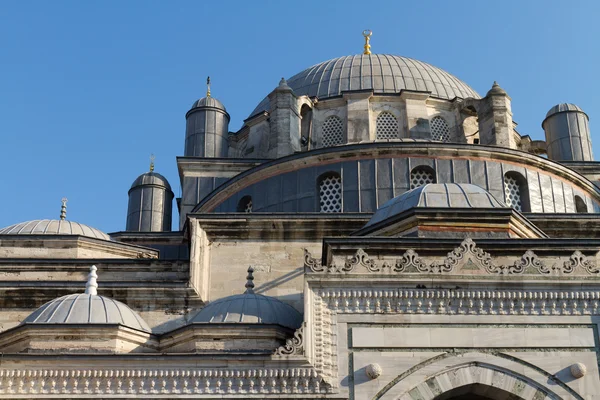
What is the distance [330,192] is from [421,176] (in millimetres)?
2305

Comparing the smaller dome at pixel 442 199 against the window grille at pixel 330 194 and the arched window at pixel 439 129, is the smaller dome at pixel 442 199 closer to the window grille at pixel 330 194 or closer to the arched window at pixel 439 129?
the window grille at pixel 330 194

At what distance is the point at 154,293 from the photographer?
2122cm

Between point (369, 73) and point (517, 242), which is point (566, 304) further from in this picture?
point (369, 73)

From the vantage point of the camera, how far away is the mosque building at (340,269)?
50.4ft

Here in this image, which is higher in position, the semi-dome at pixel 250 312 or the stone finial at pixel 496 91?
the stone finial at pixel 496 91

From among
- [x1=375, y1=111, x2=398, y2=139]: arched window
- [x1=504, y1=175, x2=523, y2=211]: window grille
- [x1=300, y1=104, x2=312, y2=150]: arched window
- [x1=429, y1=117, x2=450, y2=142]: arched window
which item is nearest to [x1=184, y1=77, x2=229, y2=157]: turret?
[x1=300, y1=104, x2=312, y2=150]: arched window

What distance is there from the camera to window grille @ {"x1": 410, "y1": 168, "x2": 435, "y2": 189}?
2472cm

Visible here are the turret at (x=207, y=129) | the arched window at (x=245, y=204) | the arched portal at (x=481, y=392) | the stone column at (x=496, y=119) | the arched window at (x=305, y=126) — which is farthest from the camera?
the turret at (x=207, y=129)

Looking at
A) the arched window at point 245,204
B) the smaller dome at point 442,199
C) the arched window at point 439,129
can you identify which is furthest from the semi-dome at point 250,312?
the arched window at point 439,129

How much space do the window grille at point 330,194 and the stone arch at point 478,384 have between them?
365 inches

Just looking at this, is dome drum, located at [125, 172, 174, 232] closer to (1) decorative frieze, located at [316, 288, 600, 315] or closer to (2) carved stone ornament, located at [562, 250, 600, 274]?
(1) decorative frieze, located at [316, 288, 600, 315]

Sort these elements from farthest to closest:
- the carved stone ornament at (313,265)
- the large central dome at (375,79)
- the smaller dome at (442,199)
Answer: the large central dome at (375,79) < the smaller dome at (442,199) < the carved stone ornament at (313,265)

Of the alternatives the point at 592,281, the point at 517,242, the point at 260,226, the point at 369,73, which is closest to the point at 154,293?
the point at 260,226

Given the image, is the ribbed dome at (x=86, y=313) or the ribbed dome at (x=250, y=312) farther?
the ribbed dome at (x=250, y=312)
